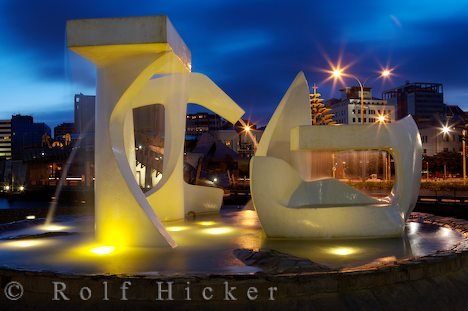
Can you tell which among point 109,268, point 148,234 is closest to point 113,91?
point 148,234

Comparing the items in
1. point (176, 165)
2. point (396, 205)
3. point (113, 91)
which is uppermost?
point (113, 91)

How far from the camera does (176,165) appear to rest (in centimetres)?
1725

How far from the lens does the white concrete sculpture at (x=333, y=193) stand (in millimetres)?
12992

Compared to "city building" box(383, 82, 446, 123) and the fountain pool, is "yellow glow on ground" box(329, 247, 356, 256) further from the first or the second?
"city building" box(383, 82, 446, 123)

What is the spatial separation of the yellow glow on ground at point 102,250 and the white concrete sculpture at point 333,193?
A: 3896 millimetres

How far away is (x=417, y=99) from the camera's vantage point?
138500 mm

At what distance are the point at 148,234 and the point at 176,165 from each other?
572 cm

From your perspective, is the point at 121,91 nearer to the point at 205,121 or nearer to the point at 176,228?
the point at 176,228

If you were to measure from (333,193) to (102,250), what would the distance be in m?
6.25

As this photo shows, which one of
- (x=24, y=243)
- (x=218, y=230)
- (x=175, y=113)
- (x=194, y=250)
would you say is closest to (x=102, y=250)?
(x=194, y=250)

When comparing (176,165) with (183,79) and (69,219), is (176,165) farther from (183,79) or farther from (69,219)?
(69,219)

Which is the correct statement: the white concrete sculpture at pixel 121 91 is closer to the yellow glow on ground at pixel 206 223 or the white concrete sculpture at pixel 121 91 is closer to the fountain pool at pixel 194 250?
the fountain pool at pixel 194 250

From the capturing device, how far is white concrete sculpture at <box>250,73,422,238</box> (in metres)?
13.0

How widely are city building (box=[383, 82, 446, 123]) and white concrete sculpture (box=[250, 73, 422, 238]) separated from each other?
412ft
